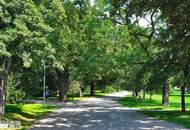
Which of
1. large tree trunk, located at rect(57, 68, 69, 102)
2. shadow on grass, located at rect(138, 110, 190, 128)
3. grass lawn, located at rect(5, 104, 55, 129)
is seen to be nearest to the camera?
grass lawn, located at rect(5, 104, 55, 129)

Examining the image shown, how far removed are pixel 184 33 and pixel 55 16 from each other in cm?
930

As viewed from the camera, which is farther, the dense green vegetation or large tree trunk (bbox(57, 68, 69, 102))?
large tree trunk (bbox(57, 68, 69, 102))

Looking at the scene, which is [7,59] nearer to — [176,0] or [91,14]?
[176,0]

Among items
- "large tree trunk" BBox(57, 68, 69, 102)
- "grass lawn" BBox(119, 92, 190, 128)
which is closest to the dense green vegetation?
"large tree trunk" BBox(57, 68, 69, 102)

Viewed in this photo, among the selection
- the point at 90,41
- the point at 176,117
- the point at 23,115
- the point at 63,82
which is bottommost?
the point at 176,117

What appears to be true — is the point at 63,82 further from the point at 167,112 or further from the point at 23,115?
the point at 23,115

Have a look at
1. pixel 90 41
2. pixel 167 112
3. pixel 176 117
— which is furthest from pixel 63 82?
pixel 176 117

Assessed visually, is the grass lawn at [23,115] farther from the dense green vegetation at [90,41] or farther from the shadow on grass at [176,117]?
the shadow on grass at [176,117]

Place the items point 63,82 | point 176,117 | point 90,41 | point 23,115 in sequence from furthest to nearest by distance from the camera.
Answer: point 63,82 → point 90,41 → point 176,117 → point 23,115

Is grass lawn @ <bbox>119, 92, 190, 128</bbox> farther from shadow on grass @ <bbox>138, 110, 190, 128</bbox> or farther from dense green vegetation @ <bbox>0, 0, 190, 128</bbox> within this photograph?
dense green vegetation @ <bbox>0, 0, 190, 128</bbox>

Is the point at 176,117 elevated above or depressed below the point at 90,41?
below

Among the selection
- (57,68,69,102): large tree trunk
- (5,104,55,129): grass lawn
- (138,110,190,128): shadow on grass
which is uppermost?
(57,68,69,102): large tree trunk

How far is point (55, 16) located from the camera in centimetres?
2503

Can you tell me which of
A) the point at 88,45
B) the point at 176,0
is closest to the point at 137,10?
the point at 176,0
